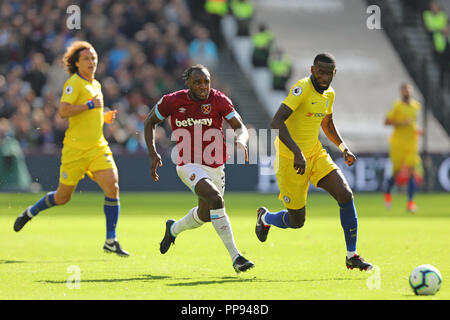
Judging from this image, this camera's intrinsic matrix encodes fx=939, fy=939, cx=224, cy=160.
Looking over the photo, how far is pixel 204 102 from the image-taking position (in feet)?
33.9

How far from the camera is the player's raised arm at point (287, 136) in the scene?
32.2 feet

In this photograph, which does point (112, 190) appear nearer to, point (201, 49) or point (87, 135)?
point (87, 135)

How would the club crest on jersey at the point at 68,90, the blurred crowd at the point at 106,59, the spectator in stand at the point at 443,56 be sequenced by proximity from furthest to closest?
the spectator in stand at the point at 443,56, the blurred crowd at the point at 106,59, the club crest on jersey at the point at 68,90

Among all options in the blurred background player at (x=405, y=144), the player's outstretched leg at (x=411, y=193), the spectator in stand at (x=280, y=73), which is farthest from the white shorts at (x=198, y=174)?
the spectator in stand at (x=280, y=73)

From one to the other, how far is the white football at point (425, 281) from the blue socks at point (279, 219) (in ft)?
10.4

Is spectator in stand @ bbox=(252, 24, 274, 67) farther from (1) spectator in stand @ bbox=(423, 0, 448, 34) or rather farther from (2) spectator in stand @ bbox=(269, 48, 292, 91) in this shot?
(1) spectator in stand @ bbox=(423, 0, 448, 34)

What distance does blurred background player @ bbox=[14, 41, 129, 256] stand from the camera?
1198 centimetres

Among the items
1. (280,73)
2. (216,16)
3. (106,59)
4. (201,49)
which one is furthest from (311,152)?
(216,16)

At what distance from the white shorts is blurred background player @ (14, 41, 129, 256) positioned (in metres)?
1.94

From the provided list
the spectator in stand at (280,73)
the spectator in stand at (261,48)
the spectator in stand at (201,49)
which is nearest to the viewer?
the spectator in stand at (201,49)

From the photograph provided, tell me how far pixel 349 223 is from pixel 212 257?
83.8 inches

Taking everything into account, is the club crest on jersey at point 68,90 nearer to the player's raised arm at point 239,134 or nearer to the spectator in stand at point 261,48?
the player's raised arm at point 239,134

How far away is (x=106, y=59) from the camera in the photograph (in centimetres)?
2705
